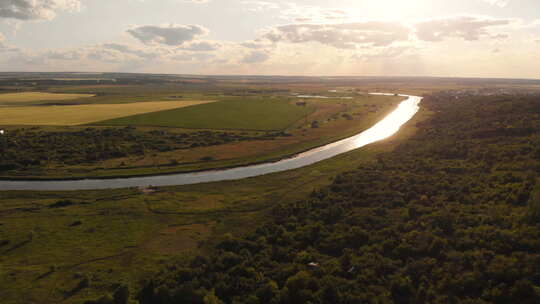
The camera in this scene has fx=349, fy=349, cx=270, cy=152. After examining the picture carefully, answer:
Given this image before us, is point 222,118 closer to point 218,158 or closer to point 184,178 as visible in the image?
point 218,158

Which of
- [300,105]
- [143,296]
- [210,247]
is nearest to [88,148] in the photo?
[210,247]

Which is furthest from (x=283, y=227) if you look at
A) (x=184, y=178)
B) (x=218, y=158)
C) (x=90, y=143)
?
(x=90, y=143)

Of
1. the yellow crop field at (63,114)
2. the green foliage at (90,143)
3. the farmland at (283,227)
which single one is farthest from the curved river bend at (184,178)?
the yellow crop field at (63,114)

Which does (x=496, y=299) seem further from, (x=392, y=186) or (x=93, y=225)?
(x=93, y=225)

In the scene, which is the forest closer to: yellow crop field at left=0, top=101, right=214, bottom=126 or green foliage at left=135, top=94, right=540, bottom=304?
green foliage at left=135, top=94, right=540, bottom=304

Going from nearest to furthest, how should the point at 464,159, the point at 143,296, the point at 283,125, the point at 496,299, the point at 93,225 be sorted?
the point at 496,299 < the point at 143,296 < the point at 93,225 < the point at 464,159 < the point at 283,125

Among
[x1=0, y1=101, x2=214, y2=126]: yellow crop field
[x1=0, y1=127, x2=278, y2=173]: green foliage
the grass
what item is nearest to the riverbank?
[x1=0, y1=127, x2=278, y2=173]: green foliage

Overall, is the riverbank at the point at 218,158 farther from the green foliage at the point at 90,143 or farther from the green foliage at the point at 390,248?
the green foliage at the point at 390,248
